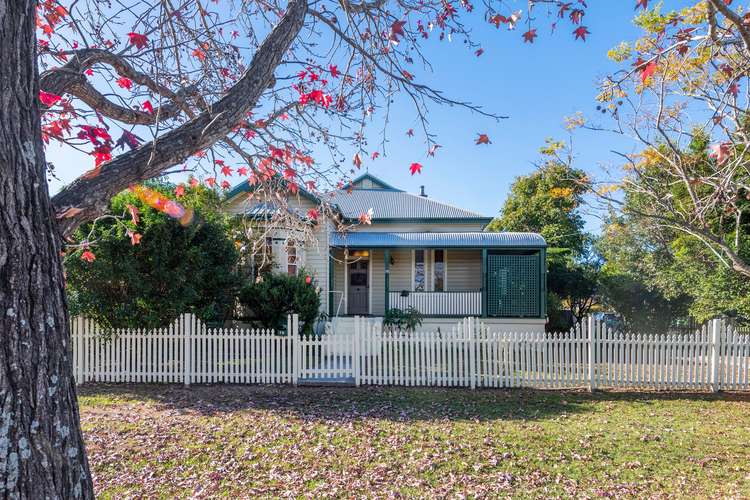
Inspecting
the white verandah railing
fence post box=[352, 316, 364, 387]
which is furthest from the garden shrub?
the white verandah railing

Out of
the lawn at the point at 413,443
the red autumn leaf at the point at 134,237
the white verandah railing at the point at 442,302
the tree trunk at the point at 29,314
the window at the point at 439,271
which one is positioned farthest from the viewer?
the window at the point at 439,271

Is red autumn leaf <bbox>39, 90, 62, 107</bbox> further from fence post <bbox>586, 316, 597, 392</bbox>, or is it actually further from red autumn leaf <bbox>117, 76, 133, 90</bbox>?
fence post <bbox>586, 316, 597, 392</bbox>

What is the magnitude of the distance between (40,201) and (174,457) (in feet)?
14.5

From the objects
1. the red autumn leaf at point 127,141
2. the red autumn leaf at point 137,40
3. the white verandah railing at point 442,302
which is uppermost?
the red autumn leaf at point 137,40

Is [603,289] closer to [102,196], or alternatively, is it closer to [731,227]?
[731,227]

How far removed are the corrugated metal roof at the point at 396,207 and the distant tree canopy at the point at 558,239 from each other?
6280 mm

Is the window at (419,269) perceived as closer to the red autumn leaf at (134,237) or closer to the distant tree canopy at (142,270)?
the distant tree canopy at (142,270)

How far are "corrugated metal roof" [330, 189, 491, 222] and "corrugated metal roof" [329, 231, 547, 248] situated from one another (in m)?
1.61

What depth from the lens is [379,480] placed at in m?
4.46

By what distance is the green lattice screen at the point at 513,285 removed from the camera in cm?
1471

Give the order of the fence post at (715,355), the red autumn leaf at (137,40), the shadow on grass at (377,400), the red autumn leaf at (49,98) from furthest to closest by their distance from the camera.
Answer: the fence post at (715,355), the shadow on grass at (377,400), the red autumn leaf at (137,40), the red autumn leaf at (49,98)

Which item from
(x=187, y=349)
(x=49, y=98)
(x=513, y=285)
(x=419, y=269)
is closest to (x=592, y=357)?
(x=513, y=285)

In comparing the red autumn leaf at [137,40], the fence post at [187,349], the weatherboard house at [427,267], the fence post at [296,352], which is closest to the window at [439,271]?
the weatherboard house at [427,267]

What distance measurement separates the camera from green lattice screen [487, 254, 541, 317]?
14.7 metres
